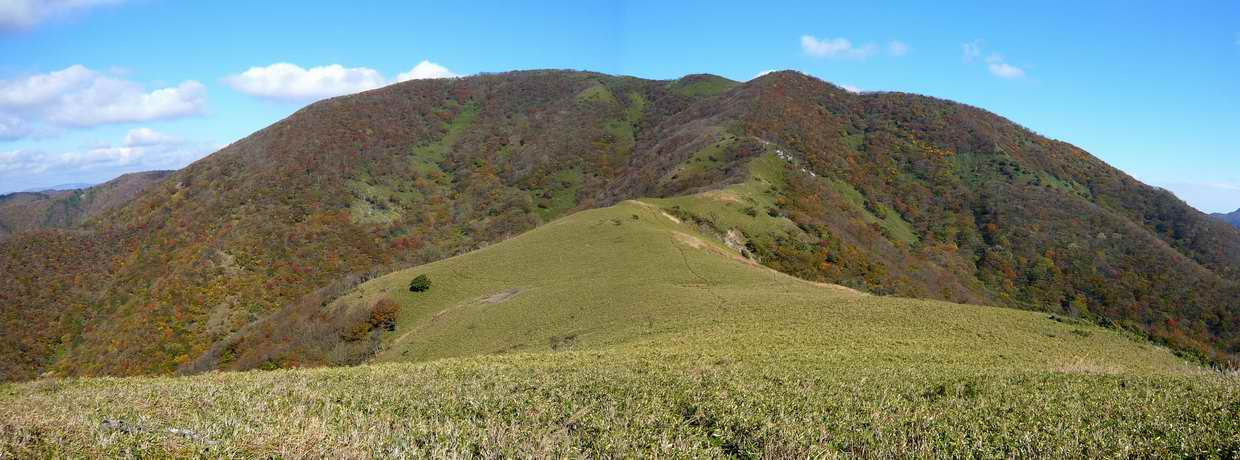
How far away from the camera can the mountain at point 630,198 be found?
65.7m

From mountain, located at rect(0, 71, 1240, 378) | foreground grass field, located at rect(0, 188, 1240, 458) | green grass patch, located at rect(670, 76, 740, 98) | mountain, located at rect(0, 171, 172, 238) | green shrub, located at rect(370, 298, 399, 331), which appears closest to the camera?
foreground grass field, located at rect(0, 188, 1240, 458)

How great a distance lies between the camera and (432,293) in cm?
4078

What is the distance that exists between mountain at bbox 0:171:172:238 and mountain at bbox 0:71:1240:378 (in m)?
69.4

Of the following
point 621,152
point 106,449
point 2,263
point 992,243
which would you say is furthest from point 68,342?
point 992,243

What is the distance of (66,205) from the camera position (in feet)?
539

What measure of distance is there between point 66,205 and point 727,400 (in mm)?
215998

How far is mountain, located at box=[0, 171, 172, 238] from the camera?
153250 mm

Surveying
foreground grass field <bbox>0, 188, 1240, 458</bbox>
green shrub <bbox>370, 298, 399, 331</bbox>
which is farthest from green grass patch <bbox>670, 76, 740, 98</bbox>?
foreground grass field <bbox>0, 188, 1240, 458</bbox>

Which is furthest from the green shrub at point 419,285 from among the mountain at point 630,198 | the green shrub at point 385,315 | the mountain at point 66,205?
the mountain at point 66,205

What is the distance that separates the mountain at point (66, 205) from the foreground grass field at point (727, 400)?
572ft

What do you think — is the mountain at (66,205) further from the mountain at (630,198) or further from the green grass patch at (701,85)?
the green grass patch at (701,85)

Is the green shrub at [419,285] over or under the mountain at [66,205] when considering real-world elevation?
under

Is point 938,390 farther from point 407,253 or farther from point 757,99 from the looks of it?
point 757,99

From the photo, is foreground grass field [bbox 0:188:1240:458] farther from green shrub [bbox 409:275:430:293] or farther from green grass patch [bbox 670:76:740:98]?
green grass patch [bbox 670:76:740:98]
